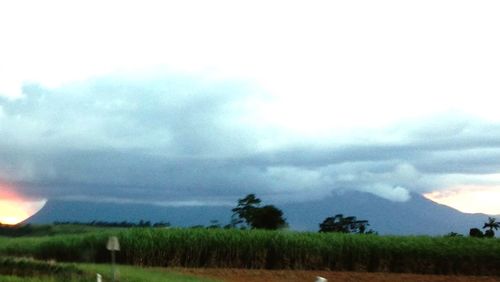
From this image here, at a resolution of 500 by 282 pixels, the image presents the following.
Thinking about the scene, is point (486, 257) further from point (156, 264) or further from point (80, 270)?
point (80, 270)

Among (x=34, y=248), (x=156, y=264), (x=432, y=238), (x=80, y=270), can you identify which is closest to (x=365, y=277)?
(x=432, y=238)

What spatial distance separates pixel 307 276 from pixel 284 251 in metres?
4.53

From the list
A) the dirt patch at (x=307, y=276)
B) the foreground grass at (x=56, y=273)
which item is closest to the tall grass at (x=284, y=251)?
the dirt patch at (x=307, y=276)

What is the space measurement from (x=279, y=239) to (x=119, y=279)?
15048 mm

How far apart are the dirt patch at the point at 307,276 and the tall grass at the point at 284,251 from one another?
6.27 ft

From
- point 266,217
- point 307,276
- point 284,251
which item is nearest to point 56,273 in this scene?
point 307,276

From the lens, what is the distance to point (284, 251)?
3700 cm

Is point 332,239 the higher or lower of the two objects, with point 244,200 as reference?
lower

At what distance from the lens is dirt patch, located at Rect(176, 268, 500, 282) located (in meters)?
31.2

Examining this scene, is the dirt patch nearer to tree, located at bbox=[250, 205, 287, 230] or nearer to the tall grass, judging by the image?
the tall grass

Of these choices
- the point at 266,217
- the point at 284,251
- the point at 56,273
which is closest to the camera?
the point at 56,273

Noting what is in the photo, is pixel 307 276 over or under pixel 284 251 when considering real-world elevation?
under

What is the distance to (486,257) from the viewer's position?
37812 mm

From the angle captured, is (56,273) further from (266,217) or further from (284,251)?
(266,217)
